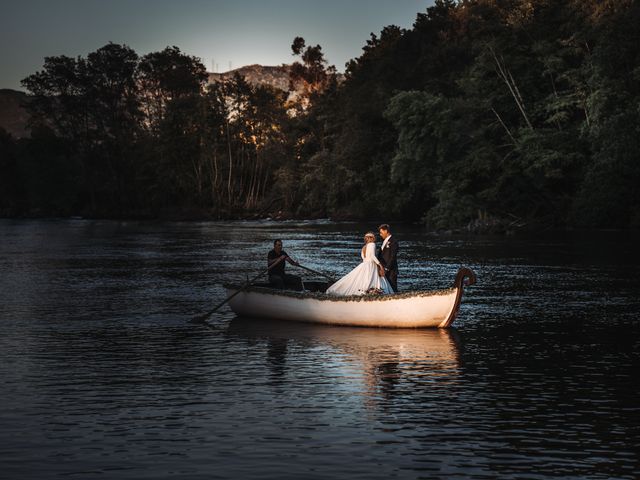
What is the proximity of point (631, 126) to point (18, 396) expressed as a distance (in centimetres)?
5776


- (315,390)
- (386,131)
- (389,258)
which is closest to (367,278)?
(389,258)

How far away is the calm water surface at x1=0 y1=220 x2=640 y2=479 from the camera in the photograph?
36.3 ft

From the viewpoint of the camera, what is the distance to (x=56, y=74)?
141250 mm

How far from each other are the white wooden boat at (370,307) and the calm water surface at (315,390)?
426 mm

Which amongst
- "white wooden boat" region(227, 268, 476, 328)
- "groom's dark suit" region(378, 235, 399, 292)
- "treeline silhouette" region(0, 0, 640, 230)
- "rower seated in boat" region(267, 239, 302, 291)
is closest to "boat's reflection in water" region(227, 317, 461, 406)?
"white wooden boat" region(227, 268, 476, 328)

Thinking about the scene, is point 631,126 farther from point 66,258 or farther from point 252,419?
point 252,419

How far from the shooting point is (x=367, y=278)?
75.9 ft

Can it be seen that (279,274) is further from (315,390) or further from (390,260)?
(315,390)

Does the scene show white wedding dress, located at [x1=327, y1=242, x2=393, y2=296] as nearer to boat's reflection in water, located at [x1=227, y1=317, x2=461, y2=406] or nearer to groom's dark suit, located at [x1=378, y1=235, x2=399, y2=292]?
groom's dark suit, located at [x1=378, y1=235, x2=399, y2=292]

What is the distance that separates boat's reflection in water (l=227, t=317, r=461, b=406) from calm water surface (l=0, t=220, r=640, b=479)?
0.20 ft

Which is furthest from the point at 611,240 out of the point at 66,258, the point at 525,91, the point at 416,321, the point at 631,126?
the point at 416,321

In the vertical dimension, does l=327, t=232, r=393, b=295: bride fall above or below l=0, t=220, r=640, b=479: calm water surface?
above

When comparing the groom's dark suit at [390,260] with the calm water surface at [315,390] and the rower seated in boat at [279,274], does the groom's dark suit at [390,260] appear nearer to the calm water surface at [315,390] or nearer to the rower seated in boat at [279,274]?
the calm water surface at [315,390]

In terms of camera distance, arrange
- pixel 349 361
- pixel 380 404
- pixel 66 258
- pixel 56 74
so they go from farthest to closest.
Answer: pixel 56 74
pixel 66 258
pixel 349 361
pixel 380 404
